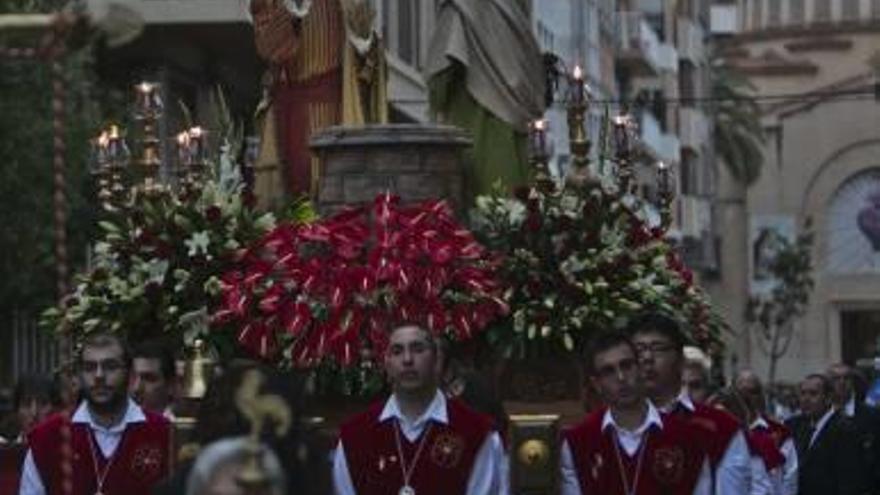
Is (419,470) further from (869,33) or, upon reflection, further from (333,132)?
(869,33)

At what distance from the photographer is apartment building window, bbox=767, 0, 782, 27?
3258 inches

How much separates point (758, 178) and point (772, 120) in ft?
9.42

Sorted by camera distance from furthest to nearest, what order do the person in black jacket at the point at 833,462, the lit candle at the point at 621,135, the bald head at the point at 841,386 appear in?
the bald head at the point at 841,386
the person in black jacket at the point at 833,462
the lit candle at the point at 621,135

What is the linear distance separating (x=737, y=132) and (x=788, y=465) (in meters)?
58.4

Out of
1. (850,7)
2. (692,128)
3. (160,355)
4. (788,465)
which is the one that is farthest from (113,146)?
(850,7)

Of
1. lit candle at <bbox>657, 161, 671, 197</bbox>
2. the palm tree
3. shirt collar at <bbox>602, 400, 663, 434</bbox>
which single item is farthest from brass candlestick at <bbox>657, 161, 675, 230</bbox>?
the palm tree

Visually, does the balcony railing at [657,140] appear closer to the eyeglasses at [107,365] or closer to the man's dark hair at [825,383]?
the man's dark hair at [825,383]

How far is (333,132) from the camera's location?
44.6ft

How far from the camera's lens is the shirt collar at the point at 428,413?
31.1ft

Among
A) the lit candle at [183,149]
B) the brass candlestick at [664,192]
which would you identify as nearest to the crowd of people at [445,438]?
the lit candle at [183,149]

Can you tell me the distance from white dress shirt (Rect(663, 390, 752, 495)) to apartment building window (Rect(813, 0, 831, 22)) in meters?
73.3

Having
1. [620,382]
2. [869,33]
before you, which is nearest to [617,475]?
[620,382]

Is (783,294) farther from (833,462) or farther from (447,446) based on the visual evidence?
(447,446)

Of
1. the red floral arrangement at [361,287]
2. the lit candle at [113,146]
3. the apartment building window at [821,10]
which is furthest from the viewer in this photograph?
the apartment building window at [821,10]
